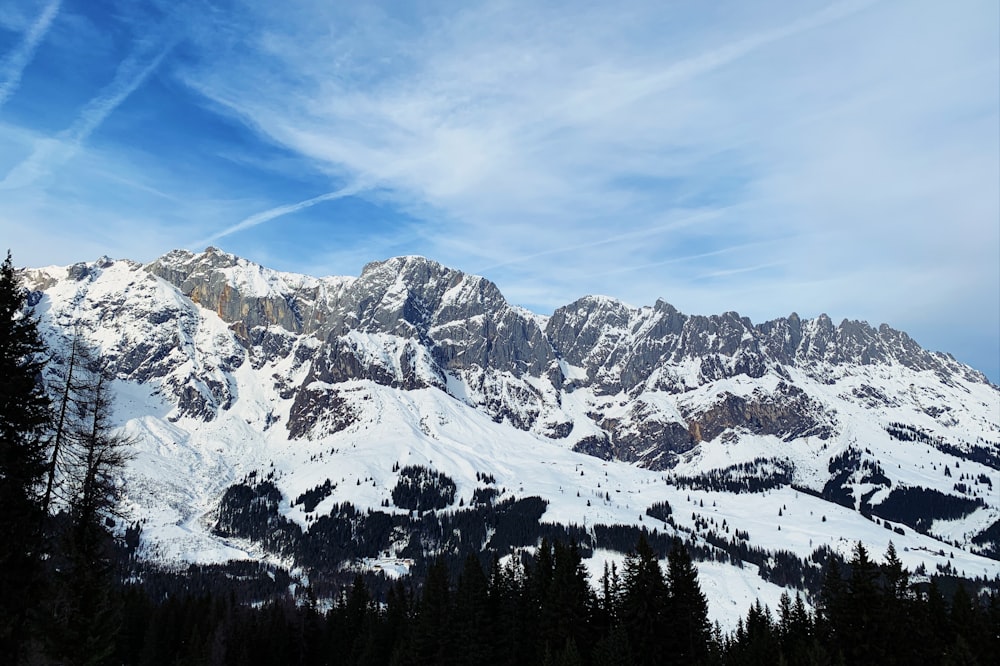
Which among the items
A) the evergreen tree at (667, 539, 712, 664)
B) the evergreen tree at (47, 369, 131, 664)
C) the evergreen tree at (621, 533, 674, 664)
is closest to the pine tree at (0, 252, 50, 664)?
the evergreen tree at (47, 369, 131, 664)

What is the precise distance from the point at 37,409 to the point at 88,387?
387 cm

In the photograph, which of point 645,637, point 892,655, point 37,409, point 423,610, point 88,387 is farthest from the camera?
point 423,610

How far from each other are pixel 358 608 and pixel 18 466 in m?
93.1

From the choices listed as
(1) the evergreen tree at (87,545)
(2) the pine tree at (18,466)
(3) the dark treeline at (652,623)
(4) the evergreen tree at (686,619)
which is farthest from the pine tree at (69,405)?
(4) the evergreen tree at (686,619)

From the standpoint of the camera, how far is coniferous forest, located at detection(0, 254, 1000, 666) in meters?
24.4

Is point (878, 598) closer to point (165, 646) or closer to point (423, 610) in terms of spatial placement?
point (423, 610)

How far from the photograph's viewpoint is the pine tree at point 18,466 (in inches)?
910

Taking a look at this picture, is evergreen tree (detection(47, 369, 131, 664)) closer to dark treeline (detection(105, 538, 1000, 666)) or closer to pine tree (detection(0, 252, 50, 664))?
pine tree (detection(0, 252, 50, 664))

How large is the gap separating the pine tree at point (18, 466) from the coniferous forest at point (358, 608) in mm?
48

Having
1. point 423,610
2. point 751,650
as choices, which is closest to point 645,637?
point 751,650

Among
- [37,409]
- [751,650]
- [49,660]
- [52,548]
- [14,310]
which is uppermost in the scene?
[14,310]

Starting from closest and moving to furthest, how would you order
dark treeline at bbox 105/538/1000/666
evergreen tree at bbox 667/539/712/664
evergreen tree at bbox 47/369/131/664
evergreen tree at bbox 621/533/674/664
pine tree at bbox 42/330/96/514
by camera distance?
pine tree at bbox 42/330/96/514 < evergreen tree at bbox 47/369/131/664 < dark treeline at bbox 105/538/1000/666 < evergreen tree at bbox 621/533/674/664 < evergreen tree at bbox 667/539/712/664

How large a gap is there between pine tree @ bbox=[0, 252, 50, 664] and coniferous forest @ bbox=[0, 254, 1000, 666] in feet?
0.16

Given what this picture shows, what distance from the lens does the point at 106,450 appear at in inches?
1238
